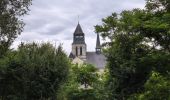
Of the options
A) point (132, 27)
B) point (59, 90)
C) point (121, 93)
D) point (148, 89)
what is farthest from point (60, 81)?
point (148, 89)

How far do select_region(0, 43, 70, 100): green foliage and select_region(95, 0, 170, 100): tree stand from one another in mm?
4356

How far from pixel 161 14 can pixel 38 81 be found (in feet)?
34.7

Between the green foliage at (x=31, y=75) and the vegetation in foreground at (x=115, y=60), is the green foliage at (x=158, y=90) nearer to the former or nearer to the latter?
the vegetation in foreground at (x=115, y=60)

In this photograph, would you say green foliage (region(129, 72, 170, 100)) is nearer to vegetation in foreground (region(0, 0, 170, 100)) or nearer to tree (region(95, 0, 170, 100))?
vegetation in foreground (region(0, 0, 170, 100))

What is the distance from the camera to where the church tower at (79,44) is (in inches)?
6496

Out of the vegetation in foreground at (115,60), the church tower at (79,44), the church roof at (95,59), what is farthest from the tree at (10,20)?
the church tower at (79,44)

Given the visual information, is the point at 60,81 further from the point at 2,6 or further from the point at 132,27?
the point at 132,27

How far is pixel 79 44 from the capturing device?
169m

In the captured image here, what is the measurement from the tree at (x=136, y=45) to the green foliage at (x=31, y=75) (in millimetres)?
4356

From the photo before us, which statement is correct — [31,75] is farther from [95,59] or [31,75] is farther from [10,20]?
[95,59]

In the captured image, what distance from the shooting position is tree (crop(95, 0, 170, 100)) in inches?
990

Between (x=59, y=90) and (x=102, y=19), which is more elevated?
(x=102, y=19)

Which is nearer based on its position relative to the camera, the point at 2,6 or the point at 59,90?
the point at 2,6

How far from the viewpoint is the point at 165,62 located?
25.0 metres
